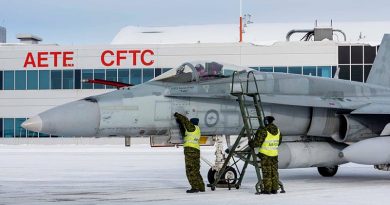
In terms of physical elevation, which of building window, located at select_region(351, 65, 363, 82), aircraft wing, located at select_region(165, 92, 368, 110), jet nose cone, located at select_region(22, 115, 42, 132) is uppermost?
building window, located at select_region(351, 65, 363, 82)

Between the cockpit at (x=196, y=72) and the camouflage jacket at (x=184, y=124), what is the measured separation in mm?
905

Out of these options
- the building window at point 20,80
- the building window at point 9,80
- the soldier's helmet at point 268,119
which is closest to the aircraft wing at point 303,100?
the soldier's helmet at point 268,119

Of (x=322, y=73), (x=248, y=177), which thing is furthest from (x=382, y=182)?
(x=322, y=73)

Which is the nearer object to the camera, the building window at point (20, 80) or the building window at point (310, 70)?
the building window at point (310, 70)

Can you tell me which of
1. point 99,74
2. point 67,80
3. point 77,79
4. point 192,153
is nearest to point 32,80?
point 67,80

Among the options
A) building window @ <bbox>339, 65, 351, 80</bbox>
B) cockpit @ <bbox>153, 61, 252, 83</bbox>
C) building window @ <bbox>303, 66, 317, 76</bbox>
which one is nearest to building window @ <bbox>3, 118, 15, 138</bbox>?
building window @ <bbox>303, 66, 317, 76</bbox>

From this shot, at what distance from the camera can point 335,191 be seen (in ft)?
46.3

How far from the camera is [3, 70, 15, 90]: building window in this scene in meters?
48.3

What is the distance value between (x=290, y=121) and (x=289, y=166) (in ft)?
3.25

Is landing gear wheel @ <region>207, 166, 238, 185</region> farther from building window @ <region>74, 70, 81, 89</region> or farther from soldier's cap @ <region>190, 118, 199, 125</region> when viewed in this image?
building window @ <region>74, 70, 81, 89</region>

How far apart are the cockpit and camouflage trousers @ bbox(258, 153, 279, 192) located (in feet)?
7.15

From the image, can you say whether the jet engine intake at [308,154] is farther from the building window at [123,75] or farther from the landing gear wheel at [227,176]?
the building window at [123,75]

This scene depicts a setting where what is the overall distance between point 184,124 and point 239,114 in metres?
1.52

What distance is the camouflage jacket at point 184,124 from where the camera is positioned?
45.2ft
